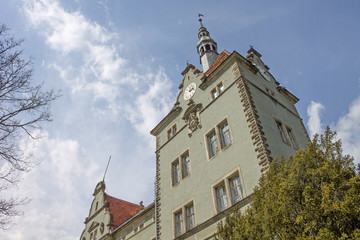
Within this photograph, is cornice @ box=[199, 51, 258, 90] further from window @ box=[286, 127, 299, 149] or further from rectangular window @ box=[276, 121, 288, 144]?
window @ box=[286, 127, 299, 149]

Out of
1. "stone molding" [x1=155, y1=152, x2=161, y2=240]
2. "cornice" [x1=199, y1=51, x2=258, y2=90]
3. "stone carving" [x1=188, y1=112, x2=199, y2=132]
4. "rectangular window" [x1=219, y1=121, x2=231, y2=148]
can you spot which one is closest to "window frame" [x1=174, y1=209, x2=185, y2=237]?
"stone molding" [x1=155, y1=152, x2=161, y2=240]

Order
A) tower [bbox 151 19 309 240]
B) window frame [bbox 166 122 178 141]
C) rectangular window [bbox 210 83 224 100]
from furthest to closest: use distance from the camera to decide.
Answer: window frame [bbox 166 122 178 141] < rectangular window [bbox 210 83 224 100] < tower [bbox 151 19 309 240]

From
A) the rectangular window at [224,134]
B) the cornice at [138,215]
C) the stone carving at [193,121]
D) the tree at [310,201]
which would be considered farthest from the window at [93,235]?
the tree at [310,201]

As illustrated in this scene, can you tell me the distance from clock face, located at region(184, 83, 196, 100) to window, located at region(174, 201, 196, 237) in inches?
364

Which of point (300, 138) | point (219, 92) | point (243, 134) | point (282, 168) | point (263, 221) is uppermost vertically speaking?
point (219, 92)

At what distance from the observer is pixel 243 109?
1806cm

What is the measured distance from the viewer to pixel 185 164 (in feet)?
70.1

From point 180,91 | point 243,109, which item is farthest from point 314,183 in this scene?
point 180,91

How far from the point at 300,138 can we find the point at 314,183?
39.7ft

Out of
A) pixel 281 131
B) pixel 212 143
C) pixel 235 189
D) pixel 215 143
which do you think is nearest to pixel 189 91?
pixel 212 143

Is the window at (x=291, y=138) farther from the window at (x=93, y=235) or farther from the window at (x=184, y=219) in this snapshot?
the window at (x=93, y=235)

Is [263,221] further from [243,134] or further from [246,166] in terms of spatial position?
[243,134]

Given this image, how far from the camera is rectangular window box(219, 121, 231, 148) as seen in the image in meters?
18.4

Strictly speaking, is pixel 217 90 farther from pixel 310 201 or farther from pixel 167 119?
pixel 310 201
